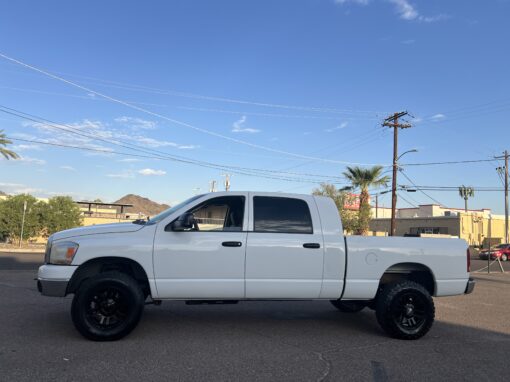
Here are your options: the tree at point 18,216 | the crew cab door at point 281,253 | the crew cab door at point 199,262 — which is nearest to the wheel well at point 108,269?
the crew cab door at point 199,262

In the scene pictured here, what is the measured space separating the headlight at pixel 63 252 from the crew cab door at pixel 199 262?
1016 millimetres

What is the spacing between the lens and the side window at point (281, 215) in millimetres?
6406

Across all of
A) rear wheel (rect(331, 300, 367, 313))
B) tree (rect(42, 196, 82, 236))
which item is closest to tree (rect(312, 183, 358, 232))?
tree (rect(42, 196, 82, 236))

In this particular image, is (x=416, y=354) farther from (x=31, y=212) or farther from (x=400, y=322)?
(x=31, y=212)

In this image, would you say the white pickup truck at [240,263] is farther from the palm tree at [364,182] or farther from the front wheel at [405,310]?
the palm tree at [364,182]

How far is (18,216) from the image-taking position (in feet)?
106

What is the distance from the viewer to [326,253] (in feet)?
21.0

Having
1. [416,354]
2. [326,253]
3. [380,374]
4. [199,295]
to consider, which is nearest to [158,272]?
[199,295]

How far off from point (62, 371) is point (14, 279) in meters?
8.03

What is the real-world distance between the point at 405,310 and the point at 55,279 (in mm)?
4636

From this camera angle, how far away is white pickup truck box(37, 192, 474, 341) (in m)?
5.90

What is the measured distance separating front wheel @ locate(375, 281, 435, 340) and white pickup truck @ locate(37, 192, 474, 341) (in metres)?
0.01

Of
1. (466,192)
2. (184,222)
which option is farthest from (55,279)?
(466,192)

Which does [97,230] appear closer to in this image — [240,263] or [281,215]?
[240,263]
